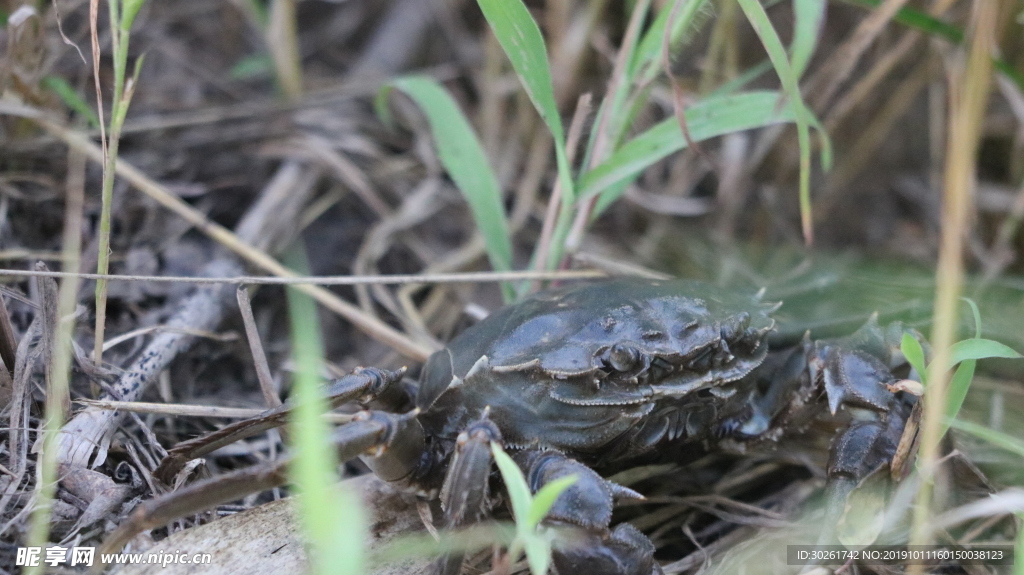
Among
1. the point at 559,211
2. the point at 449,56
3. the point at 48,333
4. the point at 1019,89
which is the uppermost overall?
the point at 449,56

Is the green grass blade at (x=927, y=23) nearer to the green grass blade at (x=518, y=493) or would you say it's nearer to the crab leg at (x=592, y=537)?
the crab leg at (x=592, y=537)

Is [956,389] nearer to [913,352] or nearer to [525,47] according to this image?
[913,352]

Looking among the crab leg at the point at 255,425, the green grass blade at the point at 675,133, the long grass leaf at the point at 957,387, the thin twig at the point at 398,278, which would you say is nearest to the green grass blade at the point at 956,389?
the long grass leaf at the point at 957,387

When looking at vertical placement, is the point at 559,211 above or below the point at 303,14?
below

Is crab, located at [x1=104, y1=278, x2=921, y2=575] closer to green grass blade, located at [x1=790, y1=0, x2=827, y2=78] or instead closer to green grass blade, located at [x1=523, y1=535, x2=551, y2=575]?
green grass blade, located at [x1=523, y1=535, x2=551, y2=575]

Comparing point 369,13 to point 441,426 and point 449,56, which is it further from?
point 441,426

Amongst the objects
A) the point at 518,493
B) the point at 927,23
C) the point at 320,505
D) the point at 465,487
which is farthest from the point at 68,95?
the point at 927,23

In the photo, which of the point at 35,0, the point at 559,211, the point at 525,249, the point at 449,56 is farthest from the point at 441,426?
the point at 449,56
